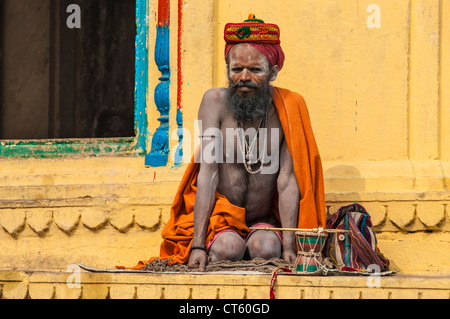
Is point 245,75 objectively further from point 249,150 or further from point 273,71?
point 249,150

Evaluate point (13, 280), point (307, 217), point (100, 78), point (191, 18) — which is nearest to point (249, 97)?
point (307, 217)

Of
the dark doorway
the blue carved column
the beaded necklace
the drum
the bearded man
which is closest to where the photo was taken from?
the drum

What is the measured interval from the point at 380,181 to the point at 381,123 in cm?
39

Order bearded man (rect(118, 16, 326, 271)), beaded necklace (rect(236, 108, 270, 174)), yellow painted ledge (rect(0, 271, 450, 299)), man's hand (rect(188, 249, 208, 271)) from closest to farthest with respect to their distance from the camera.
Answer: yellow painted ledge (rect(0, 271, 450, 299)), man's hand (rect(188, 249, 208, 271)), bearded man (rect(118, 16, 326, 271)), beaded necklace (rect(236, 108, 270, 174))

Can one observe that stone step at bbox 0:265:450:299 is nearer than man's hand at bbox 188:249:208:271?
Yes

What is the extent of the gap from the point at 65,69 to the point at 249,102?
260 centimetres

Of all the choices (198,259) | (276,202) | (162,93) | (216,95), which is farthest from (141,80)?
(198,259)

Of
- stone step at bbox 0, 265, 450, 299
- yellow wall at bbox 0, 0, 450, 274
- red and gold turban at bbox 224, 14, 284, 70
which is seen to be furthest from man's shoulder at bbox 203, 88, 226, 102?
stone step at bbox 0, 265, 450, 299

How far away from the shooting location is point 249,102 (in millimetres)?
5562

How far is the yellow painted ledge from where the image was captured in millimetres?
4707

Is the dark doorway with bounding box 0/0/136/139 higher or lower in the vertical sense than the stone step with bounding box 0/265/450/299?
higher

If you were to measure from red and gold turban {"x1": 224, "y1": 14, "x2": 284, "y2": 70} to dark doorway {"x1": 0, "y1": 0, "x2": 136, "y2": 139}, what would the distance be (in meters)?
2.10

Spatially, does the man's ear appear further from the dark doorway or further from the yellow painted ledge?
the dark doorway
